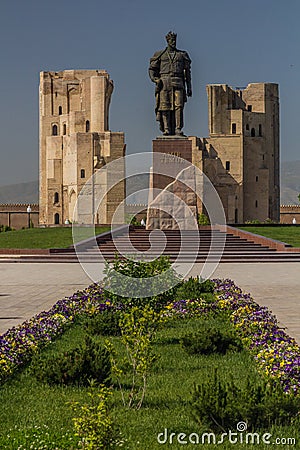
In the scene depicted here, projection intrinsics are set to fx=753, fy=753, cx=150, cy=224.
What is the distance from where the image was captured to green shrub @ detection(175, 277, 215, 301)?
10.2 meters

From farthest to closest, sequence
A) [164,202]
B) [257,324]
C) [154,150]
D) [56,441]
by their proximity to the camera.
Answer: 1. [154,150]
2. [164,202]
3. [257,324]
4. [56,441]

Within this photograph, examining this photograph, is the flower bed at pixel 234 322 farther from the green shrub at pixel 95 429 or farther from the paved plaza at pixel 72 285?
the green shrub at pixel 95 429

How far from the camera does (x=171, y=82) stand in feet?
79.4

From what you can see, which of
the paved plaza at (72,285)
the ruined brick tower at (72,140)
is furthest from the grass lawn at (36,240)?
the ruined brick tower at (72,140)

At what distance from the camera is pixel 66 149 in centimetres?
6925

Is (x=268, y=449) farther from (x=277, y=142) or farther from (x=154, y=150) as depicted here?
(x=277, y=142)

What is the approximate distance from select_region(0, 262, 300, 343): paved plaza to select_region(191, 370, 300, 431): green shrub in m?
2.64

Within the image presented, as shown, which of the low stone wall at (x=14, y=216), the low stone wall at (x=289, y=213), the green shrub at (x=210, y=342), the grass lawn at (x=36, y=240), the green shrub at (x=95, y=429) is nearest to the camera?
the green shrub at (x=95, y=429)

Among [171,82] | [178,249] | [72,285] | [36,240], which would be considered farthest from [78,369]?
[171,82]

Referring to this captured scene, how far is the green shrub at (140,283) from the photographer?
847cm

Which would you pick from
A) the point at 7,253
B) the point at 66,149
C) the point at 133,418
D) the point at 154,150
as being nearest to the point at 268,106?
the point at 66,149

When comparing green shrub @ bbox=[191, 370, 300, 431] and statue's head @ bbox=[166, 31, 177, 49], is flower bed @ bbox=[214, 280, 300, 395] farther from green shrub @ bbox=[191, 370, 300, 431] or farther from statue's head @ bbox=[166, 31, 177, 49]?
statue's head @ bbox=[166, 31, 177, 49]

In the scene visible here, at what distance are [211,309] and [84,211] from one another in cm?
5684

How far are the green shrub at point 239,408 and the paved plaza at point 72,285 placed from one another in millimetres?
2641
